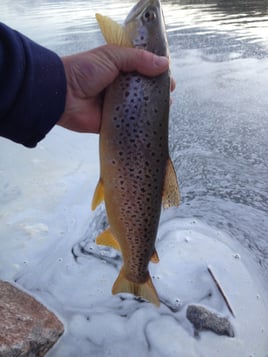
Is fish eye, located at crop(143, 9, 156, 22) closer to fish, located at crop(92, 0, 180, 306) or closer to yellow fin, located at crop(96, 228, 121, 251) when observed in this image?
fish, located at crop(92, 0, 180, 306)

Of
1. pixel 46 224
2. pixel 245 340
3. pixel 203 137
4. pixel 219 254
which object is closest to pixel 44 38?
pixel 203 137

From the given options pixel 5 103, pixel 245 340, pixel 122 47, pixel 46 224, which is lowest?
pixel 245 340

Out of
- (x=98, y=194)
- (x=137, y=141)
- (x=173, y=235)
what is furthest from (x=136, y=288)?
(x=173, y=235)

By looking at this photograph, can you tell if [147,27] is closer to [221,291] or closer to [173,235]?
[221,291]

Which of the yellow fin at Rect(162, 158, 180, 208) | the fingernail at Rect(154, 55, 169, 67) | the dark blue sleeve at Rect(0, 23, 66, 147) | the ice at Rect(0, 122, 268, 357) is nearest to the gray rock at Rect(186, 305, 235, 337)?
the ice at Rect(0, 122, 268, 357)

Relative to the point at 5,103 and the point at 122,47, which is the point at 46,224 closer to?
the point at 5,103

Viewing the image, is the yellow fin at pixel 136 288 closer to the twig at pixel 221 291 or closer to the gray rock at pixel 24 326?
the gray rock at pixel 24 326
